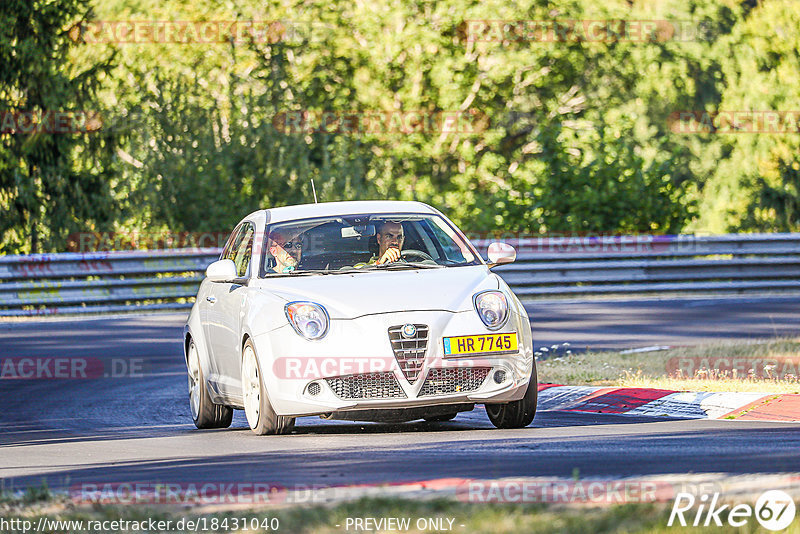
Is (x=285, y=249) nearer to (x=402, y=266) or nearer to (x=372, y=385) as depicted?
(x=402, y=266)

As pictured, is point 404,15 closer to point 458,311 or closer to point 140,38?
point 140,38

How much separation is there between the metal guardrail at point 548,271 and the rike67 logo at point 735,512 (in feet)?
55.3

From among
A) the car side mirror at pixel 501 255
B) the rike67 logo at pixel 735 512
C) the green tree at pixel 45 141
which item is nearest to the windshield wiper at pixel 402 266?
the car side mirror at pixel 501 255

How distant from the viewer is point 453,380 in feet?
29.8

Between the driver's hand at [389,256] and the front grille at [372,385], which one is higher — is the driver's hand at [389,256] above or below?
above

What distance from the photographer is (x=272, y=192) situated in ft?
94.9

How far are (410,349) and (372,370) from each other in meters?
0.27

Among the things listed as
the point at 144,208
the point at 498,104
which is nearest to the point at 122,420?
the point at 144,208

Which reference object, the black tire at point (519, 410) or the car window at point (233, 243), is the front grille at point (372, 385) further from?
the car window at point (233, 243)

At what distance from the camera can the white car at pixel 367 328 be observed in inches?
353

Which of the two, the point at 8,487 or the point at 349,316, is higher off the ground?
the point at 349,316

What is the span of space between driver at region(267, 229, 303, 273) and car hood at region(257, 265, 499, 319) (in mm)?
238

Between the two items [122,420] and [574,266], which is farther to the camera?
[574,266]

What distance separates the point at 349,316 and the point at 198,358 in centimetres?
243
